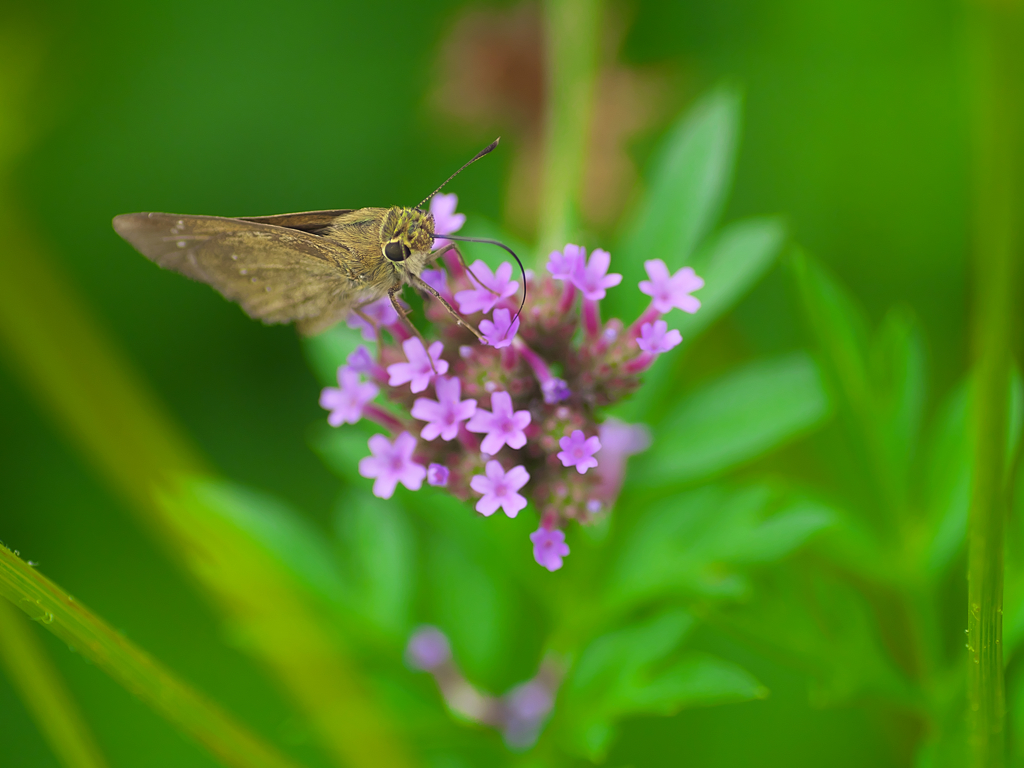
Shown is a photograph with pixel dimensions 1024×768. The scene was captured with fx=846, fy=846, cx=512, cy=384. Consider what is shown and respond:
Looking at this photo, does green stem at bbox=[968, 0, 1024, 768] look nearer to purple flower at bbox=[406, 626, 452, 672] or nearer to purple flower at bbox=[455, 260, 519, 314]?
purple flower at bbox=[455, 260, 519, 314]

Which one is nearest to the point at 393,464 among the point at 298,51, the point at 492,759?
the point at 492,759

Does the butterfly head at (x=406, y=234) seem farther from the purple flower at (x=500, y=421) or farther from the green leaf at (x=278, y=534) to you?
the green leaf at (x=278, y=534)

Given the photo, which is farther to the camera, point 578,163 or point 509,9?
point 509,9

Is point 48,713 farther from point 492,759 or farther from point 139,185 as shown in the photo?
point 139,185

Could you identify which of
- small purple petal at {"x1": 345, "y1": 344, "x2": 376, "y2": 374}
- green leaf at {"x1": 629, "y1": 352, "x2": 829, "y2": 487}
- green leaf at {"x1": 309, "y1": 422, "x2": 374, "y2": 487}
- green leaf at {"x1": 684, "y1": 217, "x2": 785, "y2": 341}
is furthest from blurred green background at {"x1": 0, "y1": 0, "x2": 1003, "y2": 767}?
small purple petal at {"x1": 345, "y1": 344, "x2": 376, "y2": 374}

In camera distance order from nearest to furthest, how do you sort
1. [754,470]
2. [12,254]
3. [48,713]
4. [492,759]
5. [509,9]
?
1. [48,713]
2. [492,759]
3. [754,470]
4. [12,254]
5. [509,9]

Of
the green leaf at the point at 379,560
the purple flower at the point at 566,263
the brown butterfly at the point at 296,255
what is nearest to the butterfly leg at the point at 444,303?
the brown butterfly at the point at 296,255
